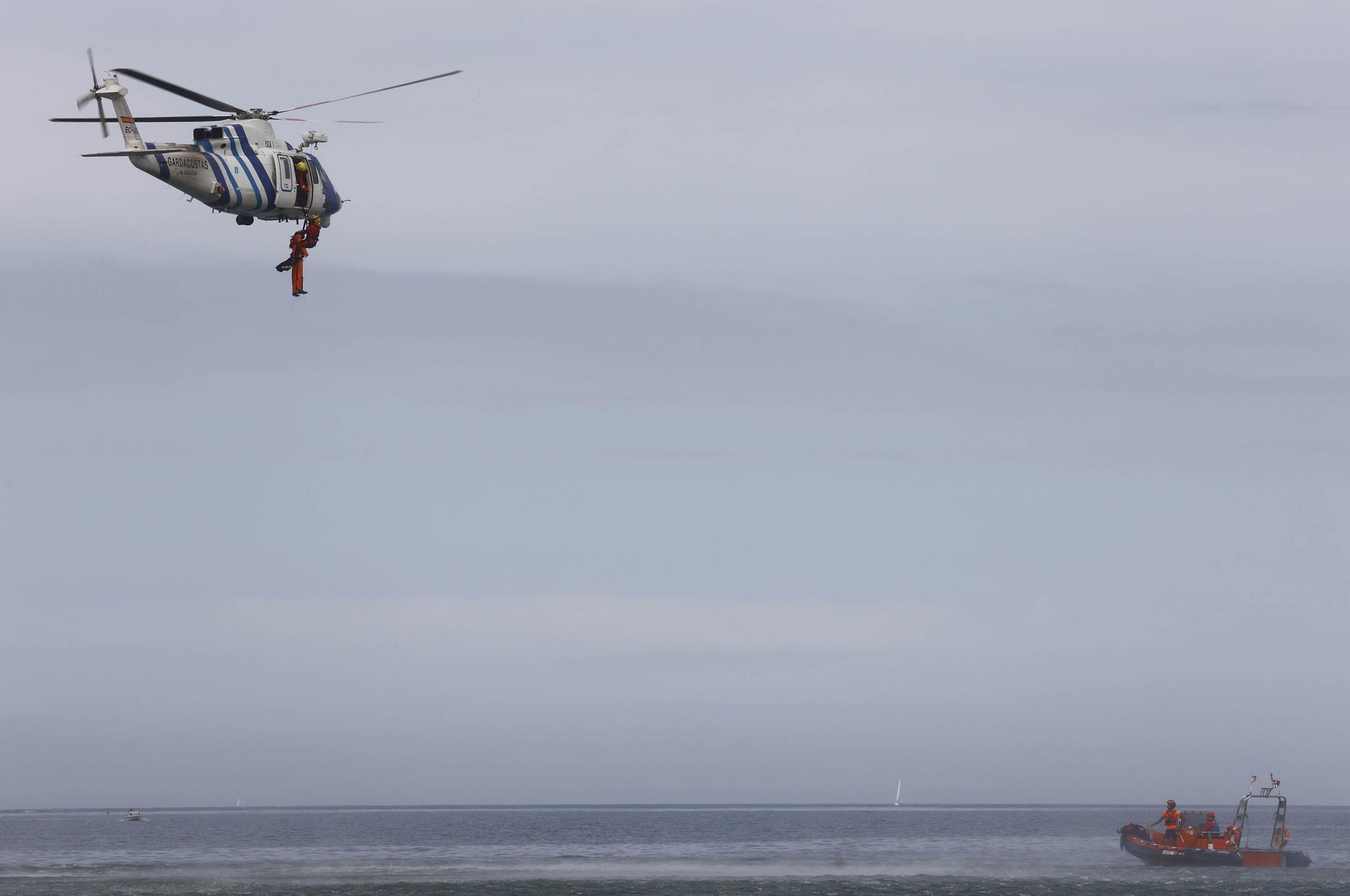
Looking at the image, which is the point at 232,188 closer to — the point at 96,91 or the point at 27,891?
the point at 96,91

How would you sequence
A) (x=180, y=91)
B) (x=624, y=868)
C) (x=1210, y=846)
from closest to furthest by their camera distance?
(x=180, y=91) → (x=1210, y=846) → (x=624, y=868)

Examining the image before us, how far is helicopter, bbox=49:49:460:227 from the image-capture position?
35.1 metres

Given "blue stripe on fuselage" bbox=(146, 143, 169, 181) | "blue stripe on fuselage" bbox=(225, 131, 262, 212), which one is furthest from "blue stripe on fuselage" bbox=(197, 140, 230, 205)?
"blue stripe on fuselage" bbox=(146, 143, 169, 181)

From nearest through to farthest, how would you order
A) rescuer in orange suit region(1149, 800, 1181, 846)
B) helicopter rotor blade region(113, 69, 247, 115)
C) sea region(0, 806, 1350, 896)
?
helicopter rotor blade region(113, 69, 247, 115) < sea region(0, 806, 1350, 896) < rescuer in orange suit region(1149, 800, 1181, 846)

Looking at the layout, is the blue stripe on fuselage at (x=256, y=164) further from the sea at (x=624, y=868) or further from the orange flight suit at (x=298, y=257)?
the sea at (x=624, y=868)

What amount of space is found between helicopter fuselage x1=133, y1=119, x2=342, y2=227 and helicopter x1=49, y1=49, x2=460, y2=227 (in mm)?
19

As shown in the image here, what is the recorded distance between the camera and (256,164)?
37.1 meters

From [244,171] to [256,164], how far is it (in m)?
0.57

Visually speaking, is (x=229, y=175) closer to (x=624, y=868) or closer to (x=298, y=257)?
(x=298, y=257)

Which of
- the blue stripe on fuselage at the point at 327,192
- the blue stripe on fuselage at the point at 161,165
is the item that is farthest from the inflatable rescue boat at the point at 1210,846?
the blue stripe on fuselage at the point at 161,165

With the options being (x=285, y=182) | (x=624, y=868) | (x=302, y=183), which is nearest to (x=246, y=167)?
(x=285, y=182)

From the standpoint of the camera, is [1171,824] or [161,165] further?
Answer: [1171,824]

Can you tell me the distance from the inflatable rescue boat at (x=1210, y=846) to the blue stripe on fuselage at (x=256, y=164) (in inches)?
2378

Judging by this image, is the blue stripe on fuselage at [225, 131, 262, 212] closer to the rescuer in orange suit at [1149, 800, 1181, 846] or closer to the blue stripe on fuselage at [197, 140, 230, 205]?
the blue stripe on fuselage at [197, 140, 230, 205]
